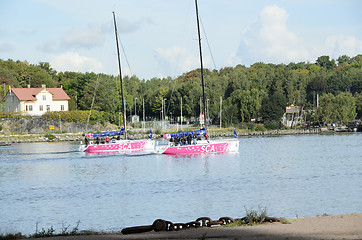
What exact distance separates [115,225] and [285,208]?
26.5ft

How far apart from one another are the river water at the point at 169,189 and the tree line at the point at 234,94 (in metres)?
64.2

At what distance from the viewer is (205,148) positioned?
55.9 metres

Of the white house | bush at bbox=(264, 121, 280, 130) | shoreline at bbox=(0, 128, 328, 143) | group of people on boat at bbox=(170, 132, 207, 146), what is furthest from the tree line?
group of people on boat at bbox=(170, 132, 207, 146)

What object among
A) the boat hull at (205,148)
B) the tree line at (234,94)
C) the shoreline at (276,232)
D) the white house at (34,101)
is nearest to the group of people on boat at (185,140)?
the boat hull at (205,148)

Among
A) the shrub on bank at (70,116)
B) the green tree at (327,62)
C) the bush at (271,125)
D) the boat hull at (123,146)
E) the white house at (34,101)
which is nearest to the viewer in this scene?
the boat hull at (123,146)

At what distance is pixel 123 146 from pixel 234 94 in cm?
6959

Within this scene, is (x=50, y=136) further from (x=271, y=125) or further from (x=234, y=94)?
(x=271, y=125)

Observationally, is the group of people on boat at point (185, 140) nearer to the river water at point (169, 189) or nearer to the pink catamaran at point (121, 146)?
the river water at point (169, 189)

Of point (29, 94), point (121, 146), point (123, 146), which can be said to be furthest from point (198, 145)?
point (29, 94)

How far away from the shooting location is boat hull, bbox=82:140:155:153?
64938 millimetres

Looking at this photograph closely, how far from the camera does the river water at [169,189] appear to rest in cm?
2350

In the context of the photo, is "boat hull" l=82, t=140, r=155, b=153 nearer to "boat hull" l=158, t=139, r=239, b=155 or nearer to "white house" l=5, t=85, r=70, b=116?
"boat hull" l=158, t=139, r=239, b=155

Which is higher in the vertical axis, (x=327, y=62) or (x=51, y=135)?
(x=327, y=62)

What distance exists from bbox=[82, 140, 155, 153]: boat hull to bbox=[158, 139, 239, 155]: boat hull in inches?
318
